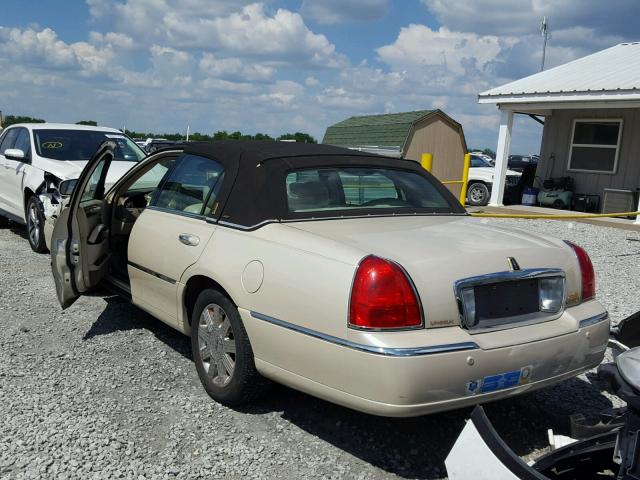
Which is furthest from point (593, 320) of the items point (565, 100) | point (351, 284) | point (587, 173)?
point (587, 173)

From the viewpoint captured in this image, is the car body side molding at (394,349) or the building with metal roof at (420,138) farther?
the building with metal roof at (420,138)

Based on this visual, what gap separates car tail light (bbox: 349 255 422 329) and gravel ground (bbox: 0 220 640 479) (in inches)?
32.3

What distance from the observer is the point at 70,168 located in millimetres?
7742

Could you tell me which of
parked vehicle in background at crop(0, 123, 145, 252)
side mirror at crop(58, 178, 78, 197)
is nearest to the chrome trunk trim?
side mirror at crop(58, 178, 78, 197)

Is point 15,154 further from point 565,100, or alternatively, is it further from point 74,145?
point 565,100

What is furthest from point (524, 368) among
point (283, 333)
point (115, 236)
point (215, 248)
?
point (115, 236)

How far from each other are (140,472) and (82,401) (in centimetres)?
92

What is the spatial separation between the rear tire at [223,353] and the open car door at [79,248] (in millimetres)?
1321

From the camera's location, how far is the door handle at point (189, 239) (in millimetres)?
3721

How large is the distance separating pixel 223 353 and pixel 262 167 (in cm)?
113

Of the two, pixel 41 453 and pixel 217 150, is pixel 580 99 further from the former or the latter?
pixel 41 453

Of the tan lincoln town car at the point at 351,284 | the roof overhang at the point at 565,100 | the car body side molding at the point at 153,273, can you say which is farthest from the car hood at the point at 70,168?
the roof overhang at the point at 565,100

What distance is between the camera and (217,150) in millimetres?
4051

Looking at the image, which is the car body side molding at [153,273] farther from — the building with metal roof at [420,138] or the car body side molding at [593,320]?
the building with metal roof at [420,138]
